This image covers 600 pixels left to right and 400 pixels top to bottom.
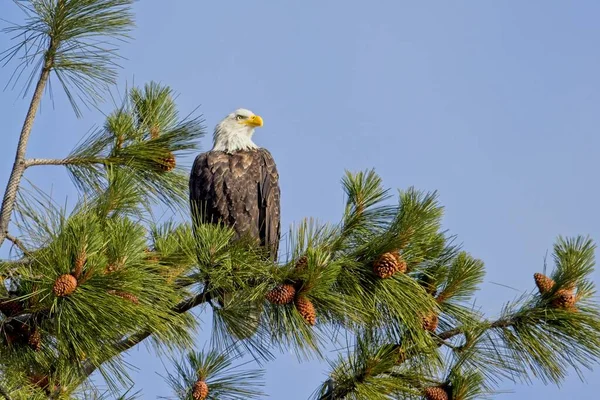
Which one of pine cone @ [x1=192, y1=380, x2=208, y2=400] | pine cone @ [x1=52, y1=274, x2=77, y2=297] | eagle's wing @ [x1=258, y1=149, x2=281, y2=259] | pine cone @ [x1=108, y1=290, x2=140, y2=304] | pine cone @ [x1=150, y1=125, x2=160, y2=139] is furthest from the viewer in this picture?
eagle's wing @ [x1=258, y1=149, x2=281, y2=259]

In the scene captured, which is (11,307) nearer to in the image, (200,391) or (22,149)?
(200,391)

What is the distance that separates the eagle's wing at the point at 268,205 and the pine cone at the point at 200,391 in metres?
1.60

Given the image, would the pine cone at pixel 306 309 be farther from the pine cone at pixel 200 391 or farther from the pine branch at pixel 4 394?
the pine branch at pixel 4 394

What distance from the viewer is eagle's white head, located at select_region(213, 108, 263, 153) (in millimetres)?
5949

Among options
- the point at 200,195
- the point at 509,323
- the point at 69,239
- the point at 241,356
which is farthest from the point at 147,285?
the point at 200,195

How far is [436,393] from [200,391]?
962 mm

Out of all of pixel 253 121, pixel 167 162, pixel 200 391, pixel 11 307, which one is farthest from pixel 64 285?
pixel 253 121

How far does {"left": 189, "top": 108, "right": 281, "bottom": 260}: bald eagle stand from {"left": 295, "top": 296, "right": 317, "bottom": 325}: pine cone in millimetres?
1703

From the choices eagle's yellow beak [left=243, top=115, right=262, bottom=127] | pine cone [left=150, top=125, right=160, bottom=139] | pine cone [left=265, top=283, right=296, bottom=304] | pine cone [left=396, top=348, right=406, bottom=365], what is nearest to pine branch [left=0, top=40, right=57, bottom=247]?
pine cone [left=150, top=125, right=160, bottom=139]

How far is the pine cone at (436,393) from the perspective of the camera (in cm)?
367

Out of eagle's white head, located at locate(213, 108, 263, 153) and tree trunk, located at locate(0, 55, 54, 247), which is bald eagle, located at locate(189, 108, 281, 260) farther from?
tree trunk, located at locate(0, 55, 54, 247)

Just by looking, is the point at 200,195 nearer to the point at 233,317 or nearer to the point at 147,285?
the point at 233,317

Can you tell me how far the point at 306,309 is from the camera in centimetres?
352

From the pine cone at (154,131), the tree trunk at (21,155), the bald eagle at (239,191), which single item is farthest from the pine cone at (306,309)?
the bald eagle at (239,191)
